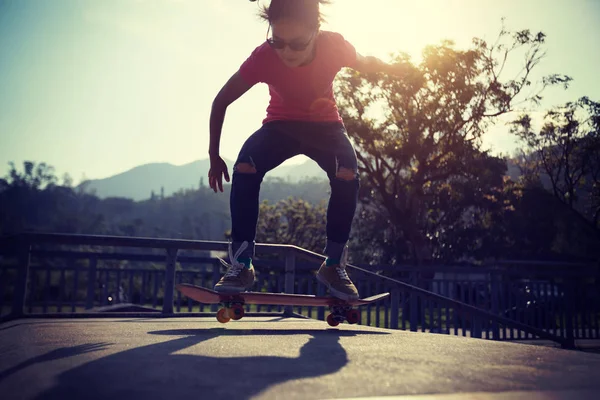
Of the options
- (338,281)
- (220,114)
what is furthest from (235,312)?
(220,114)

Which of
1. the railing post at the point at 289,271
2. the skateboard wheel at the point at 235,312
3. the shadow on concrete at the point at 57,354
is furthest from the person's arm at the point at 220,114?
Answer: the railing post at the point at 289,271

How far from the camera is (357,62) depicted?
11.3 feet

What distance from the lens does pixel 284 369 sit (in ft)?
5.41

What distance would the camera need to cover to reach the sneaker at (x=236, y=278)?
9.91 ft

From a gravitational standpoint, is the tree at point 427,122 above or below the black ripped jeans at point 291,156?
above

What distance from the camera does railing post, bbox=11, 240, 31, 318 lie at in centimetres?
462

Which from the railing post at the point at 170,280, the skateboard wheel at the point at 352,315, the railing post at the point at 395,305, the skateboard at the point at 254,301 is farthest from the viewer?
the railing post at the point at 395,305

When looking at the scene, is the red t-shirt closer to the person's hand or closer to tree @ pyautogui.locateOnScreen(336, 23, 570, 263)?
the person's hand

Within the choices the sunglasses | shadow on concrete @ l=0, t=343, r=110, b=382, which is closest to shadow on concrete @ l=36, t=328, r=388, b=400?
shadow on concrete @ l=0, t=343, r=110, b=382

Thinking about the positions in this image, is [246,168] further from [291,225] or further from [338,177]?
[291,225]

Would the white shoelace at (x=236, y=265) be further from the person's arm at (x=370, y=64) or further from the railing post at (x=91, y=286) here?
the railing post at (x=91, y=286)

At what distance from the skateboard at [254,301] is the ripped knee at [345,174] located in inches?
33.3

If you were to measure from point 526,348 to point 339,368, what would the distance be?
113 cm

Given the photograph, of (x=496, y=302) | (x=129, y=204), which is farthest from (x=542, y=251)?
(x=129, y=204)
